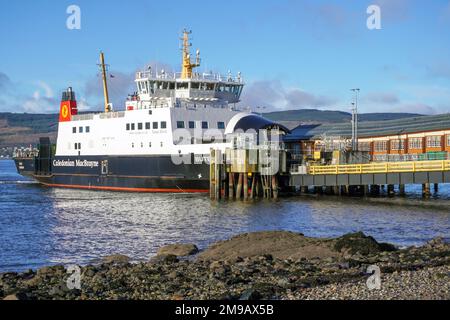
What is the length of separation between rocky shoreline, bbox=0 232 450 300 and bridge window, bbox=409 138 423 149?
98.2 feet

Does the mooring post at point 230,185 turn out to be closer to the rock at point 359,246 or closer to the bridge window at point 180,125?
the bridge window at point 180,125

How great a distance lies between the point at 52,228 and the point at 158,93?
19.9 metres

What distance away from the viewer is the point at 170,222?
31297 millimetres

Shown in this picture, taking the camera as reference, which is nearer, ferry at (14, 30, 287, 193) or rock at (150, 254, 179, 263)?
rock at (150, 254, 179, 263)

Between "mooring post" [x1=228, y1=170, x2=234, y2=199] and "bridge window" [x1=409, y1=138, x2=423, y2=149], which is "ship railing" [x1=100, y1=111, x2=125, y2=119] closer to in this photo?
→ "mooring post" [x1=228, y1=170, x2=234, y2=199]


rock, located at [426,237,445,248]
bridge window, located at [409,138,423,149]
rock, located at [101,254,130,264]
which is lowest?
rock, located at [101,254,130,264]

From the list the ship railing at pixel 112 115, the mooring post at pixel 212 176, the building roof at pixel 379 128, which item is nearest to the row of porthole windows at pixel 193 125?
the mooring post at pixel 212 176

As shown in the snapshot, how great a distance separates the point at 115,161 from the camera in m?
48.4

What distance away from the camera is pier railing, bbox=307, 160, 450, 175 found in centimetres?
3575

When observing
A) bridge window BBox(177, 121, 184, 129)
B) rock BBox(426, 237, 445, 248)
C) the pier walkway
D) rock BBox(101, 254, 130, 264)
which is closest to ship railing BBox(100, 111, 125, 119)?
bridge window BBox(177, 121, 184, 129)

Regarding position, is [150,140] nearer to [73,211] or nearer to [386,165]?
[73,211]

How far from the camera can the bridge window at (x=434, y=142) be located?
48656 mm

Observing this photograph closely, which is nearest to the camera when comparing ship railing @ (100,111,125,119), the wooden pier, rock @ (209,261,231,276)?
rock @ (209,261,231,276)
